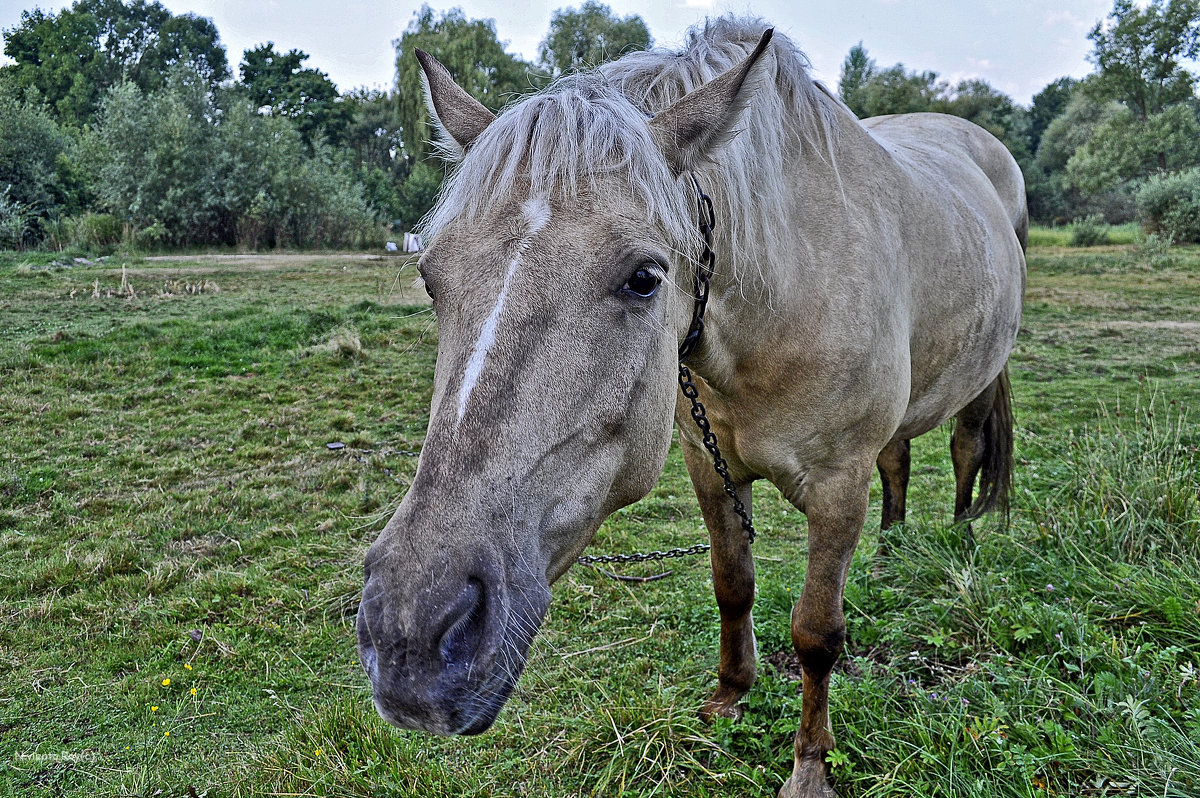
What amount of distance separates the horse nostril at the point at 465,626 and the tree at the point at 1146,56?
119 ft

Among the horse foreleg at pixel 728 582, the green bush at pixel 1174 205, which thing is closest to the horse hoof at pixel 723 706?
the horse foreleg at pixel 728 582

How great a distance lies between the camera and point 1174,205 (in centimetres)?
2222

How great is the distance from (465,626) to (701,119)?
119 cm

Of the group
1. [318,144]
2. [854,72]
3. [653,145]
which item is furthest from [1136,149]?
[653,145]

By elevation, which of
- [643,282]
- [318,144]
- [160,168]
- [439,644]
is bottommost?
[439,644]

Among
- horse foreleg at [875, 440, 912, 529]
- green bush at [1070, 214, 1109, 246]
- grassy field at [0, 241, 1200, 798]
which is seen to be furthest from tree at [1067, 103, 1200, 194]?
horse foreleg at [875, 440, 912, 529]

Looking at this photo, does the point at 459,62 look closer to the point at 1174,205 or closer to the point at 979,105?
the point at 979,105

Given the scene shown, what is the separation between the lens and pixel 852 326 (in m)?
2.13

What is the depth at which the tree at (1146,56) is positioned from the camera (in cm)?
2661

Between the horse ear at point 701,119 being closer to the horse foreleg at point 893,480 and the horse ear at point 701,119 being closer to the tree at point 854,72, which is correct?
the horse foreleg at point 893,480

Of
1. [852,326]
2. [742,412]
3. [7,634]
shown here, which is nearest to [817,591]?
[742,412]

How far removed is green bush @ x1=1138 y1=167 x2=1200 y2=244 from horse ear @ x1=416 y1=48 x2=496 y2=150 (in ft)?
85.6

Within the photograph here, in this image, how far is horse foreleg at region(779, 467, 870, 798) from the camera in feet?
7.47

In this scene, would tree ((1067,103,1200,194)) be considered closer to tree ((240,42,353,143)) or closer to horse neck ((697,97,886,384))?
horse neck ((697,97,886,384))
